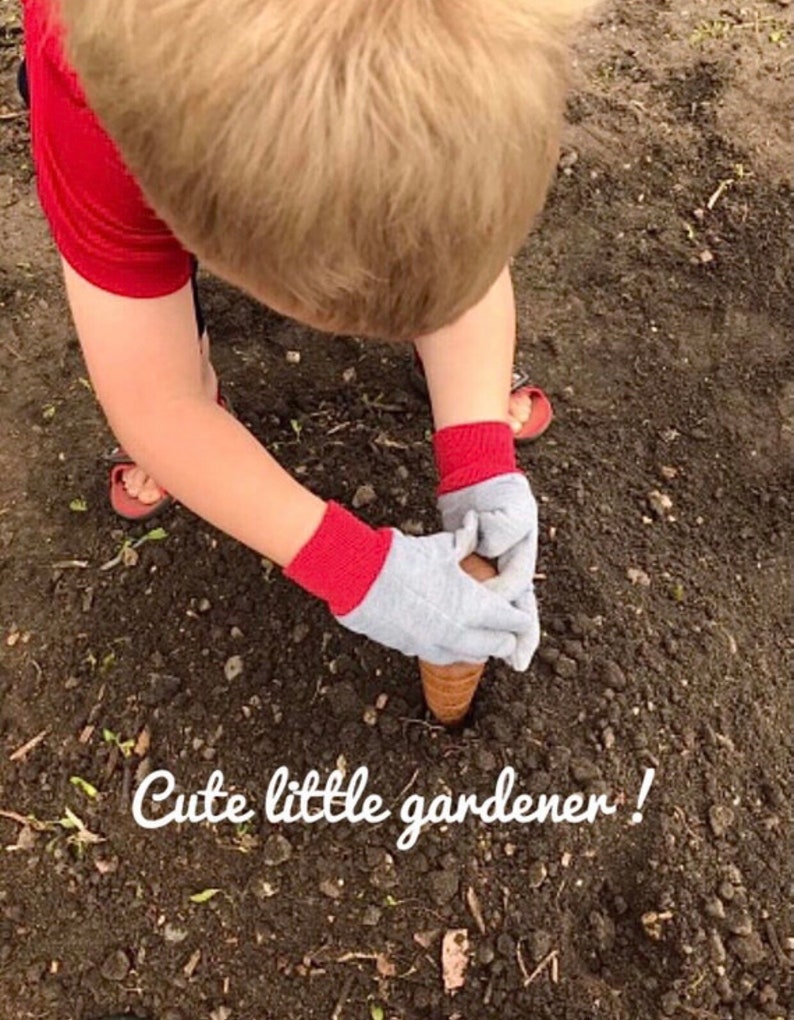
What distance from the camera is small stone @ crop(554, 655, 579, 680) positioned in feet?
5.36

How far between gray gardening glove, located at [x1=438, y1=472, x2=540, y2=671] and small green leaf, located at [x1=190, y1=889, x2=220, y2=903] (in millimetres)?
516

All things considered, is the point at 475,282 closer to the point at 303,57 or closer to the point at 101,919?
the point at 303,57

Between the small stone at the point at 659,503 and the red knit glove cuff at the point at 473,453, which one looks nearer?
the red knit glove cuff at the point at 473,453

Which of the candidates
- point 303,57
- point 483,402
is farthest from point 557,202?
point 303,57

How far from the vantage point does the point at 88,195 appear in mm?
1189

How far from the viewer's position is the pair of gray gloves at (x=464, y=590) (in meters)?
1.22

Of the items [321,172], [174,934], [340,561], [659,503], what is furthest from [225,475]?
[659,503]

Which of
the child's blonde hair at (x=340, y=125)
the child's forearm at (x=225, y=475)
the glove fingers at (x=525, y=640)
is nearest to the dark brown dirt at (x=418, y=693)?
the glove fingers at (x=525, y=640)

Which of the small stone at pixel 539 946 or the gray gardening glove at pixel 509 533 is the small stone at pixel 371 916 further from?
the gray gardening glove at pixel 509 533

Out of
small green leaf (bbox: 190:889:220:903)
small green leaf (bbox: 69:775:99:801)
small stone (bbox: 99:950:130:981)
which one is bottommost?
small stone (bbox: 99:950:130:981)

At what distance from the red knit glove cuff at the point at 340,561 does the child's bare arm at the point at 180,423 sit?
0.02 metres

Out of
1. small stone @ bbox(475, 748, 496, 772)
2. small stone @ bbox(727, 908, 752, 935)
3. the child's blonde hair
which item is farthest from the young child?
small stone @ bbox(727, 908, 752, 935)

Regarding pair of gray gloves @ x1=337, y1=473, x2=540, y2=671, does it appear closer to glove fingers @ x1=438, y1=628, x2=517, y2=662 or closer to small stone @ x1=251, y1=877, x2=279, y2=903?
glove fingers @ x1=438, y1=628, x2=517, y2=662

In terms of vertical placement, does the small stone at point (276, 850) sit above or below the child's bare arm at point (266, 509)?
below
